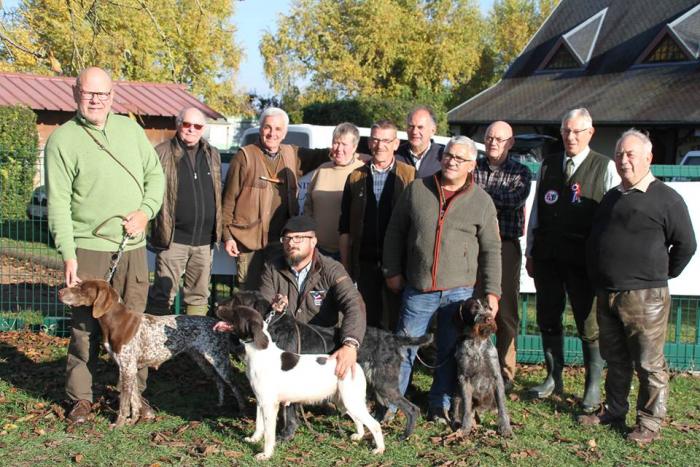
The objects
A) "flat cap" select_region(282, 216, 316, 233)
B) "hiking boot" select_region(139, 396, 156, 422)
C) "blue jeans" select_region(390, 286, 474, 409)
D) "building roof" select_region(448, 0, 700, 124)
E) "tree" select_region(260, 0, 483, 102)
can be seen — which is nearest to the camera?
"flat cap" select_region(282, 216, 316, 233)

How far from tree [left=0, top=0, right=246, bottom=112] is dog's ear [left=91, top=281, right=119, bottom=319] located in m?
1.55

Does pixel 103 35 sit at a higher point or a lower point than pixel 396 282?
higher

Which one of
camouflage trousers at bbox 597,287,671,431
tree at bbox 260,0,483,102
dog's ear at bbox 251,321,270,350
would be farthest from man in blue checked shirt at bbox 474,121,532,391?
tree at bbox 260,0,483,102

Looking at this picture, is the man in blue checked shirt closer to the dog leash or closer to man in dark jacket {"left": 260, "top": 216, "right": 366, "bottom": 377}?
man in dark jacket {"left": 260, "top": 216, "right": 366, "bottom": 377}

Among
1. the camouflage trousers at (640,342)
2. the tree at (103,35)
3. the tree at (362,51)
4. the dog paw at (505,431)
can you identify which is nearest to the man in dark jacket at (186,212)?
the tree at (103,35)

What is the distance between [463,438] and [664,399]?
4.46 feet

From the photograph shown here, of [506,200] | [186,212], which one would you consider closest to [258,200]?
[186,212]

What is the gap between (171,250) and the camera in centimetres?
586

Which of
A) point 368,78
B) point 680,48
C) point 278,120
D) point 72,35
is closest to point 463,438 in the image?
point 278,120

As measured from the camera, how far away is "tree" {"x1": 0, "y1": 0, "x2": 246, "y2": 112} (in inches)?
225

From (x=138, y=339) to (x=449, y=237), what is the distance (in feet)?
7.29

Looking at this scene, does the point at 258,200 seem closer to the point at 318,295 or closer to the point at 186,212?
the point at 186,212

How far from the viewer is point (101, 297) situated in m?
4.93

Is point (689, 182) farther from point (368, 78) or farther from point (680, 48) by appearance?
point (368, 78)
